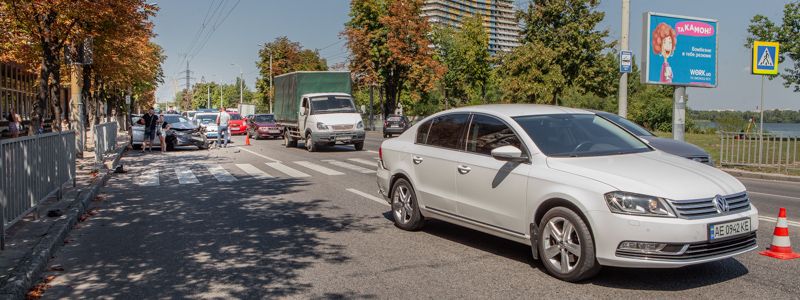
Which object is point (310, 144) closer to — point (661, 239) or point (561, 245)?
point (561, 245)

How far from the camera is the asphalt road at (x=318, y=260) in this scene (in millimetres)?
5223

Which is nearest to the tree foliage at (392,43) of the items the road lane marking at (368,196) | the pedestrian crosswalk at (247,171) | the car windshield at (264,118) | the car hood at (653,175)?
the car windshield at (264,118)

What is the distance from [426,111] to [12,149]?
3147 inches

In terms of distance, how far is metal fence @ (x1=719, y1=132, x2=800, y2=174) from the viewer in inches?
639

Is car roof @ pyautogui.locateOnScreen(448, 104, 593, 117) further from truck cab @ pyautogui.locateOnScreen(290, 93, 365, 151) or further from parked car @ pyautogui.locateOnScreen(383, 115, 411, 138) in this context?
parked car @ pyautogui.locateOnScreen(383, 115, 411, 138)

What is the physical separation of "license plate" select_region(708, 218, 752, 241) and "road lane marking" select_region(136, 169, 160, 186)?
1139 centimetres

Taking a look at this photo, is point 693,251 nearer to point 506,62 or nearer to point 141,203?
point 141,203

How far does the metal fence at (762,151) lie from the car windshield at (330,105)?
12.3 m

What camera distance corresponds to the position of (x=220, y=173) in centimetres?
1588

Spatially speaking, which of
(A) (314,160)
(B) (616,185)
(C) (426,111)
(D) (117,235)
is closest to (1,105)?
(A) (314,160)

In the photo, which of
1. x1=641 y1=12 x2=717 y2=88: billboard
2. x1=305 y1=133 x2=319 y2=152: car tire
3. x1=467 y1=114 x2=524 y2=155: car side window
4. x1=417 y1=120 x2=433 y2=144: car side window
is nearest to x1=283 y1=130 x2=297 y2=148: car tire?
x1=305 y1=133 x2=319 y2=152: car tire

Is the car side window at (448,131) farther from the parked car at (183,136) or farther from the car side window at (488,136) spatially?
the parked car at (183,136)

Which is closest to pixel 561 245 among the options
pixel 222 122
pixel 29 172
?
pixel 29 172

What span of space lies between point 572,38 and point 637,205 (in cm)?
5650
